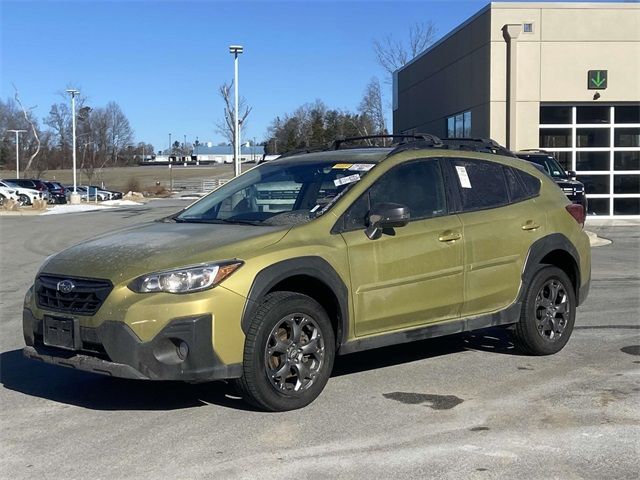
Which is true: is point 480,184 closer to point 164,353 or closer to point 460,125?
point 164,353

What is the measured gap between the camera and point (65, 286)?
516 cm

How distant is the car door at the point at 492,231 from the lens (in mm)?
6277

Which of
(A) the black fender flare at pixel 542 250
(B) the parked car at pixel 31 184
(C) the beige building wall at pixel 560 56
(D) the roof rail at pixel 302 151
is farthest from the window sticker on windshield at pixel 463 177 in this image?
(B) the parked car at pixel 31 184

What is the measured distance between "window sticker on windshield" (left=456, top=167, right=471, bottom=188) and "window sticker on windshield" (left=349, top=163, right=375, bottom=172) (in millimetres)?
903

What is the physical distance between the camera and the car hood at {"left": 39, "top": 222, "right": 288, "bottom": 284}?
498cm

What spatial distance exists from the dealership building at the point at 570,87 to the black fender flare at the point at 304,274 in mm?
19398

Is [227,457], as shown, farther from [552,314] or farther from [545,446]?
[552,314]

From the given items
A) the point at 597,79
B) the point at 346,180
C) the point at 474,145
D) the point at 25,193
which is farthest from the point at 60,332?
the point at 25,193

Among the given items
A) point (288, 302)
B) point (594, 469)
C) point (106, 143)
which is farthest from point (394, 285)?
point (106, 143)

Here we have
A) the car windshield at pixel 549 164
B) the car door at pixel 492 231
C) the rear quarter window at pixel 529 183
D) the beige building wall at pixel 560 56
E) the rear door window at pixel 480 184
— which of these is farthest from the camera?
the beige building wall at pixel 560 56

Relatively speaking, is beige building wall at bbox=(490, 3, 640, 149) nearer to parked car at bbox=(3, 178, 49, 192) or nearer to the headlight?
the headlight

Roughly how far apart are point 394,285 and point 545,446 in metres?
1.65

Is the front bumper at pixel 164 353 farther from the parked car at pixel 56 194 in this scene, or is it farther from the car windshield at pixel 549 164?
the parked car at pixel 56 194

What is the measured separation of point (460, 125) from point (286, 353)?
77.7 feet
